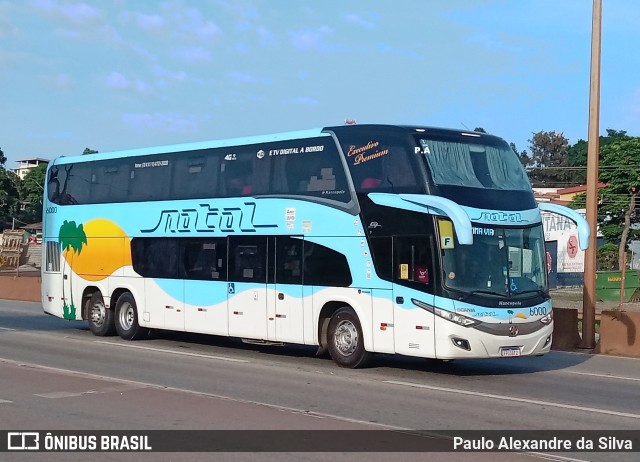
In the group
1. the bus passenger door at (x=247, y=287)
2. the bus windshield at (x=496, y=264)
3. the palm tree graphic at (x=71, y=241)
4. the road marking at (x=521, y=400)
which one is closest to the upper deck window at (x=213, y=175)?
the palm tree graphic at (x=71, y=241)

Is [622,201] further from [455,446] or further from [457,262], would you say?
[455,446]

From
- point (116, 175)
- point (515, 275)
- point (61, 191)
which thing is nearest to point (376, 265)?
point (515, 275)

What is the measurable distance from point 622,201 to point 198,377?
169 ft

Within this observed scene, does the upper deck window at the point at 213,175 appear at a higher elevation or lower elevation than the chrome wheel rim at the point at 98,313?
higher

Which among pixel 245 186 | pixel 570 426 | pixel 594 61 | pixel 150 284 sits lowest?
pixel 570 426

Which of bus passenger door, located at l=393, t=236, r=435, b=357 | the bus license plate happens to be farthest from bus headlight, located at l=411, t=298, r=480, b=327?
the bus license plate

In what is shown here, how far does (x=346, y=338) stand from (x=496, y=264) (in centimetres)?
308

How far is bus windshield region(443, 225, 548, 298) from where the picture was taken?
14.1 meters

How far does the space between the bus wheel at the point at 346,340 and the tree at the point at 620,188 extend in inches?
1834

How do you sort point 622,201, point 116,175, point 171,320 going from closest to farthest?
point 171,320
point 116,175
point 622,201

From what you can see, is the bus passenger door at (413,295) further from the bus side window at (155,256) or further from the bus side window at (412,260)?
the bus side window at (155,256)

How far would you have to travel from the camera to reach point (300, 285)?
16.5 metres

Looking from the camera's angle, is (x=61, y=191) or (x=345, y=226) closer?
(x=345, y=226)

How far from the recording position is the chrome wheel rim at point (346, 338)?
15539 mm
